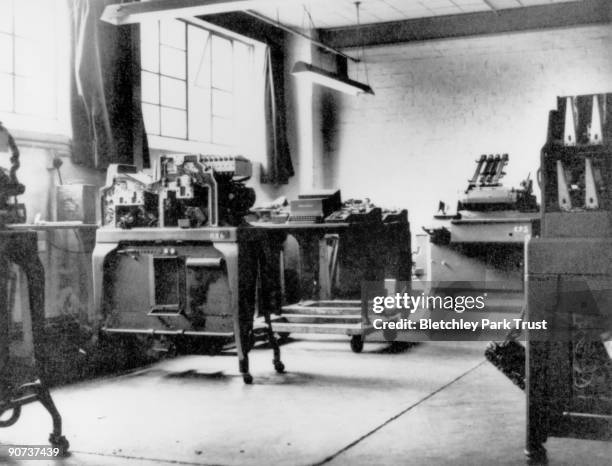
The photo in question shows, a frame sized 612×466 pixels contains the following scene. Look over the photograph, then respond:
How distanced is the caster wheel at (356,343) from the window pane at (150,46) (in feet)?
11.1

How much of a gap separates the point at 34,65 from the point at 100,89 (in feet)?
1.68

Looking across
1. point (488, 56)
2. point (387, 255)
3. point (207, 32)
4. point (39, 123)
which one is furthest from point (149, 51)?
point (488, 56)

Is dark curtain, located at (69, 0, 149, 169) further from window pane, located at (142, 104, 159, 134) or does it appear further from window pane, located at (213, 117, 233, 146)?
window pane, located at (213, 117, 233, 146)

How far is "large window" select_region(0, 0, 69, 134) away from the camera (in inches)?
218

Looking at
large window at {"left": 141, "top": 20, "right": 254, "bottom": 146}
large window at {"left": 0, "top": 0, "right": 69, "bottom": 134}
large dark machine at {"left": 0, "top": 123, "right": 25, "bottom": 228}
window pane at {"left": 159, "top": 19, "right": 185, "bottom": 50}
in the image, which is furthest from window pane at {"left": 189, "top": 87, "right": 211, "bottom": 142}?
large dark machine at {"left": 0, "top": 123, "right": 25, "bottom": 228}

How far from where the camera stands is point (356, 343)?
5.91 meters

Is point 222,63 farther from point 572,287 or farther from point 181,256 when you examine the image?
point 572,287

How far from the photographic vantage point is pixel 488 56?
9266mm

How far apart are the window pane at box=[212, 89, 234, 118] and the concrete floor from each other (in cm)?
383

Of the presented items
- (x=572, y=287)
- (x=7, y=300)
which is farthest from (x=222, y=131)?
(x=572, y=287)

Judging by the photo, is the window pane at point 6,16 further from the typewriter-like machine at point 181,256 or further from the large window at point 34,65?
the typewriter-like machine at point 181,256

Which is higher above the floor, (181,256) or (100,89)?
(100,89)

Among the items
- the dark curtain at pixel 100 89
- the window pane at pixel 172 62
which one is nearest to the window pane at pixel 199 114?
the window pane at pixel 172 62

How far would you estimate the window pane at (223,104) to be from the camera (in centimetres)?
860
